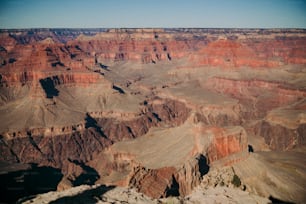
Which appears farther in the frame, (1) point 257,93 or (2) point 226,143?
(1) point 257,93

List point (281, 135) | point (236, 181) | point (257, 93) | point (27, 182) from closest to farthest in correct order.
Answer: point (236, 181) → point (27, 182) → point (281, 135) → point (257, 93)

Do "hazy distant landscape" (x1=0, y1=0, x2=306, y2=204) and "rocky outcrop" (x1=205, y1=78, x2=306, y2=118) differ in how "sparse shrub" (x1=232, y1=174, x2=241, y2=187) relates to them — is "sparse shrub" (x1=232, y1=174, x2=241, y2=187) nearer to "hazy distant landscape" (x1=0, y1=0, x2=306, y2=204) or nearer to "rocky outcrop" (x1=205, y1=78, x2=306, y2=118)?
"hazy distant landscape" (x1=0, y1=0, x2=306, y2=204)

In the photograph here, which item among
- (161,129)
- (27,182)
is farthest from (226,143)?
(27,182)

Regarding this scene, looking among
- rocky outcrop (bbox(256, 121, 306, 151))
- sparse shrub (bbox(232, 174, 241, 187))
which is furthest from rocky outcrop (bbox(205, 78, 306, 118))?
sparse shrub (bbox(232, 174, 241, 187))

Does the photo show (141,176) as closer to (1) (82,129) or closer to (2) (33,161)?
(2) (33,161)

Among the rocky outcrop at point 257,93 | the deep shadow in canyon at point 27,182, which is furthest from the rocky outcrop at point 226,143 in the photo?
the rocky outcrop at point 257,93

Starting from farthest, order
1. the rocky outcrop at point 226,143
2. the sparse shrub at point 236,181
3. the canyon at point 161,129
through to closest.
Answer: the rocky outcrop at point 226,143, the canyon at point 161,129, the sparse shrub at point 236,181

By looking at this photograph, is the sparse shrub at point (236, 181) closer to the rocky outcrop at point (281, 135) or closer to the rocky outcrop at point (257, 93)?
the rocky outcrop at point (281, 135)

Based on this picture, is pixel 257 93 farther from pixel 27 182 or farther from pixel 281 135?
→ pixel 27 182
